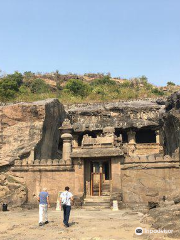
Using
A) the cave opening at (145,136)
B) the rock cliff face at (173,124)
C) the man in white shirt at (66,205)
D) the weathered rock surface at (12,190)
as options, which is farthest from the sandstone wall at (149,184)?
the cave opening at (145,136)

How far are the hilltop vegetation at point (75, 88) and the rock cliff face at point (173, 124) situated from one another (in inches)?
661

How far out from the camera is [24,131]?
17453 millimetres

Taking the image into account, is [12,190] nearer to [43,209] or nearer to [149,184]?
[43,209]

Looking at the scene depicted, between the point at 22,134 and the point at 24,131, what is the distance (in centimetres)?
25

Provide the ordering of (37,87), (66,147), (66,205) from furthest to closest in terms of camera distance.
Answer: (37,87), (66,147), (66,205)

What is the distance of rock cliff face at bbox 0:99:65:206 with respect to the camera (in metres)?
15.9

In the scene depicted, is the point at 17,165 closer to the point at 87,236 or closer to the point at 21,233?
the point at 21,233

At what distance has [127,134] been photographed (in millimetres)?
29344

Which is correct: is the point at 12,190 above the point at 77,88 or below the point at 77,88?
below

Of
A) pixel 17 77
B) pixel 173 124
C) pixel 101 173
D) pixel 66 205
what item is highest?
pixel 17 77

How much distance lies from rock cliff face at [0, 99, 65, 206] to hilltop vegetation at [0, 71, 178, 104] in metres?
16.6

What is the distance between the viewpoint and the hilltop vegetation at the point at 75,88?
3869cm

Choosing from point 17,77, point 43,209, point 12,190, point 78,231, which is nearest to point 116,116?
point 12,190

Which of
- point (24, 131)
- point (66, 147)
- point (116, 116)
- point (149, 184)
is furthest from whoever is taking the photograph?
point (116, 116)
